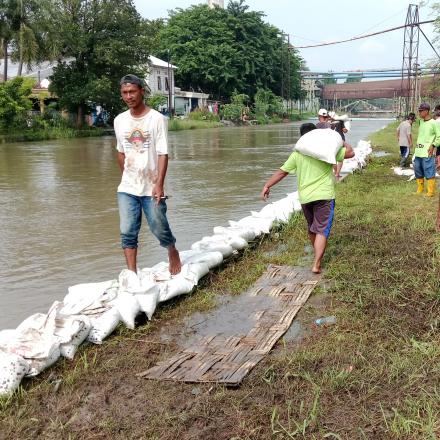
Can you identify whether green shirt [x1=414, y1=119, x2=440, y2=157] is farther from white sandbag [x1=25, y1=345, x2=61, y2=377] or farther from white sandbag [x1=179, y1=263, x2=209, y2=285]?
white sandbag [x1=25, y1=345, x2=61, y2=377]

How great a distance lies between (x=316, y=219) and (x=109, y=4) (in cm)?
3135

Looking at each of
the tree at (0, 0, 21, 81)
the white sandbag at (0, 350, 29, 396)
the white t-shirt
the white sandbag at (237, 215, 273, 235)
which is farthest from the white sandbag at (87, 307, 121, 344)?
the tree at (0, 0, 21, 81)

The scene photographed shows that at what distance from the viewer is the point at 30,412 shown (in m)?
2.53

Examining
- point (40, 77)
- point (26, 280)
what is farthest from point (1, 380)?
point (40, 77)

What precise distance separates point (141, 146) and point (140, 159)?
9 centimetres

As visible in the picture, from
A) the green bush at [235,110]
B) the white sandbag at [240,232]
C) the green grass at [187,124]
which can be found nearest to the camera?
the white sandbag at [240,232]

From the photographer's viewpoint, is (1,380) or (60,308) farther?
(60,308)

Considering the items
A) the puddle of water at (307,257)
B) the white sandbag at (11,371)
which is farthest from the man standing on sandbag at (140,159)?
the white sandbag at (11,371)

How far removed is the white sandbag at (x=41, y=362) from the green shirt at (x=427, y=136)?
21.0 ft

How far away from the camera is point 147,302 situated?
3.62 meters

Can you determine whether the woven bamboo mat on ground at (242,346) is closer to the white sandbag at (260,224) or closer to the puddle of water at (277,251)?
the puddle of water at (277,251)

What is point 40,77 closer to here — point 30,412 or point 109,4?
point 109,4

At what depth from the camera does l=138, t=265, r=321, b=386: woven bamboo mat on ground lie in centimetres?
282

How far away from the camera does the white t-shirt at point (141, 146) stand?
3920 mm
